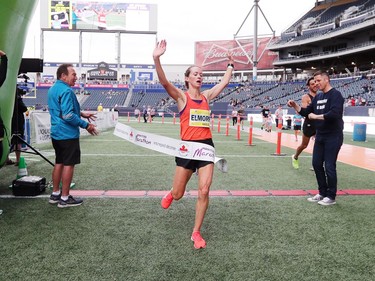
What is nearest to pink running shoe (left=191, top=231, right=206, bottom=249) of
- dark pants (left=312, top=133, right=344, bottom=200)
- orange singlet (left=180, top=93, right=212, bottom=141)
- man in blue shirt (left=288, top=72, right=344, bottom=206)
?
orange singlet (left=180, top=93, right=212, bottom=141)

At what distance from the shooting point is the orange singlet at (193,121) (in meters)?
4.08

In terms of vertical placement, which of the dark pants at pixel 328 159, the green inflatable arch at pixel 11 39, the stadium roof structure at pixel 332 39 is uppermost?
the stadium roof structure at pixel 332 39

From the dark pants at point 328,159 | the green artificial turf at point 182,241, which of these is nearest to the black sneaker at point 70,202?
the green artificial turf at point 182,241

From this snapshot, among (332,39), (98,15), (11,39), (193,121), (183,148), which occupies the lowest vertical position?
(183,148)

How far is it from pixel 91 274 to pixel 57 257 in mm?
552

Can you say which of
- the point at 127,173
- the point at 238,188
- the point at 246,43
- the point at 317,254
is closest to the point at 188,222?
the point at 317,254

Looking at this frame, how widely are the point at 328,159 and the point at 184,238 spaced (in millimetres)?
2807

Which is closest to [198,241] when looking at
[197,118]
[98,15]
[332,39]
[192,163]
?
[192,163]

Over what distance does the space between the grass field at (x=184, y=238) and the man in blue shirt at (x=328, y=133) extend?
31 cm

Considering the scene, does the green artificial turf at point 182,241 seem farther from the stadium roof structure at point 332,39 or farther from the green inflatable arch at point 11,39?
the stadium roof structure at point 332,39

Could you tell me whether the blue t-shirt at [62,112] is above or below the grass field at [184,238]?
above

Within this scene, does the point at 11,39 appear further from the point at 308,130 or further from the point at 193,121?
the point at 308,130

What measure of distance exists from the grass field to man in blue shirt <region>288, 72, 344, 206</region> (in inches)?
12.2

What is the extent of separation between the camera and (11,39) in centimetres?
491
